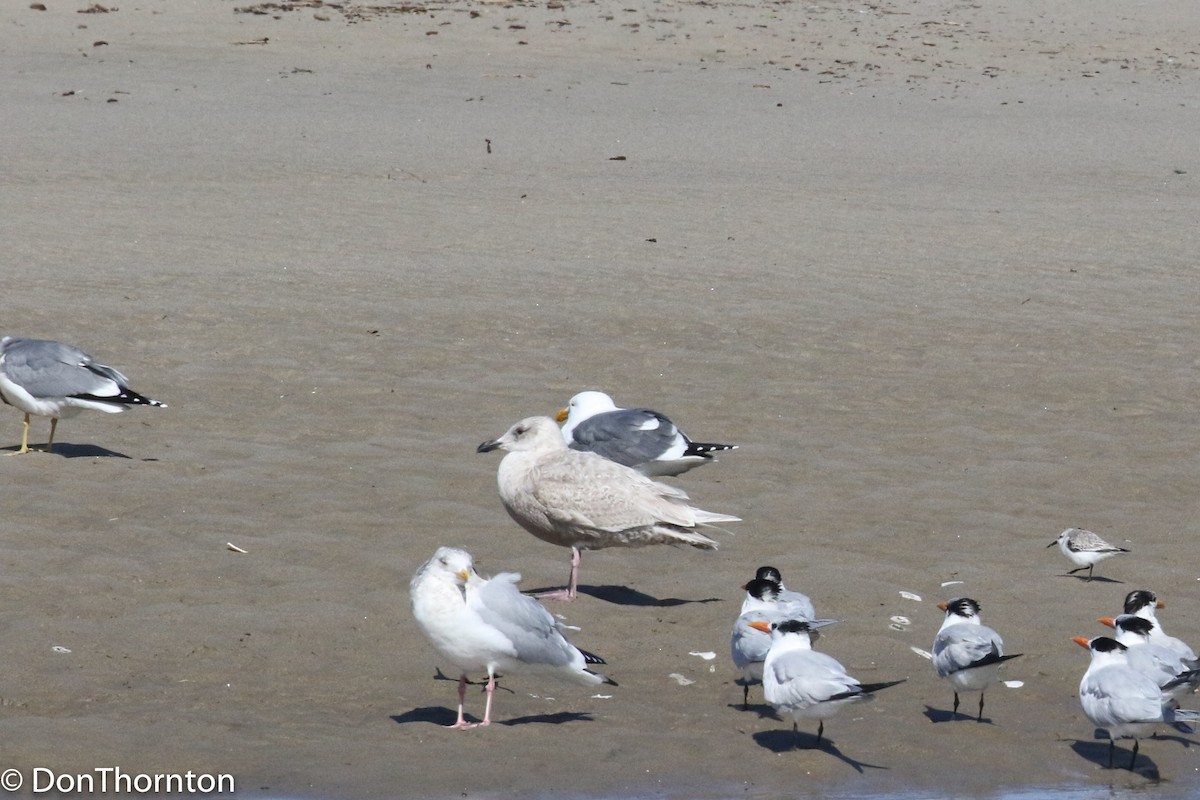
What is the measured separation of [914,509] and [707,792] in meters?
3.86

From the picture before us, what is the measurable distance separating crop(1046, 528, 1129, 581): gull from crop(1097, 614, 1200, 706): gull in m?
1.24

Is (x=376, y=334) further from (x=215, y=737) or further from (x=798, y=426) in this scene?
(x=215, y=737)

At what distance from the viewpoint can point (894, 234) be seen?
719 inches

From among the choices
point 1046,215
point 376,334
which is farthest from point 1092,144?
point 376,334

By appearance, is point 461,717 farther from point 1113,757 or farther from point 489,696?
point 1113,757

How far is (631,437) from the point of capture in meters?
9.64

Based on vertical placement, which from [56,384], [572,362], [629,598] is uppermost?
[56,384]

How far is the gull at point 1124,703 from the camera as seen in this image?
6.59 meters

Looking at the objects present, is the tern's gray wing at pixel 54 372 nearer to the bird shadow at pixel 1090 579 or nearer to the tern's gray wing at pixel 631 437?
the tern's gray wing at pixel 631 437

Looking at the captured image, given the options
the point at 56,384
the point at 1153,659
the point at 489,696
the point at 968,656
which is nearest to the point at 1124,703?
the point at 1153,659

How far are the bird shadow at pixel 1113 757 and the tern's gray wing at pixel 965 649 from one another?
515 millimetres

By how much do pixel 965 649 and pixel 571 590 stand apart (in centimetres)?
211

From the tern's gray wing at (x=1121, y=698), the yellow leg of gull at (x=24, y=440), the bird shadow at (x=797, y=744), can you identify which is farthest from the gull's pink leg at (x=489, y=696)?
the yellow leg of gull at (x=24, y=440)

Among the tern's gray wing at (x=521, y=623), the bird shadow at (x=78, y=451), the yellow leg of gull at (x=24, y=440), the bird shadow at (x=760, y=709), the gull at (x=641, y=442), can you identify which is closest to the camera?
the tern's gray wing at (x=521, y=623)
